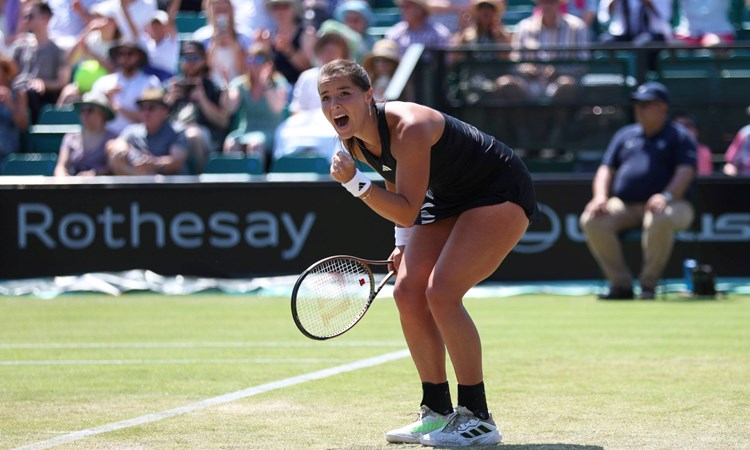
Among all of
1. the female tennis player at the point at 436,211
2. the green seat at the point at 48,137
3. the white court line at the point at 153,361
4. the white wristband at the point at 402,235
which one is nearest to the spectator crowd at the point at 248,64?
the green seat at the point at 48,137

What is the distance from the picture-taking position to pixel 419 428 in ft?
17.5

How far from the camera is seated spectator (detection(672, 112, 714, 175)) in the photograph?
13562 mm

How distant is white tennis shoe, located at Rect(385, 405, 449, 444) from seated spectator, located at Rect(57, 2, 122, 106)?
38.2 feet

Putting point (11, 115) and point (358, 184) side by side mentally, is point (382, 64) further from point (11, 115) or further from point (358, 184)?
point (358, 184)

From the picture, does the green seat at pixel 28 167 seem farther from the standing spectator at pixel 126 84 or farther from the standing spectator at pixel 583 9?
the standing spectator at pixel 583 9

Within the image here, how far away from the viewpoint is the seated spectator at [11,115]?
1549 centimetres

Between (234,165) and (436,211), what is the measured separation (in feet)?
28.3

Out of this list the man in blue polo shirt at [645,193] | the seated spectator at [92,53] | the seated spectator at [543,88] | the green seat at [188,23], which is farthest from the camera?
the green seat at [188,23]

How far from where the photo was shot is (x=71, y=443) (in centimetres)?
521

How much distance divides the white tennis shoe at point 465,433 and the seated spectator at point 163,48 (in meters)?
11.7

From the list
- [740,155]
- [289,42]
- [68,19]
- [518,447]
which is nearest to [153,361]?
[518,447]

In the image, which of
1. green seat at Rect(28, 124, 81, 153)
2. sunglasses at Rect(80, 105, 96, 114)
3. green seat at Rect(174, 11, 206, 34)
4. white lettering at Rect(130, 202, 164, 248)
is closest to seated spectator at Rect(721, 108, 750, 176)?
white lettering at Rect(130, 202, 164, 248)

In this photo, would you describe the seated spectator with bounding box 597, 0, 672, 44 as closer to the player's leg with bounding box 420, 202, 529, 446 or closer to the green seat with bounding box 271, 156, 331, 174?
the green seat with bounding box 271, 156, 331, 174

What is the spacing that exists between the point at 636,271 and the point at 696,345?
4798mm
